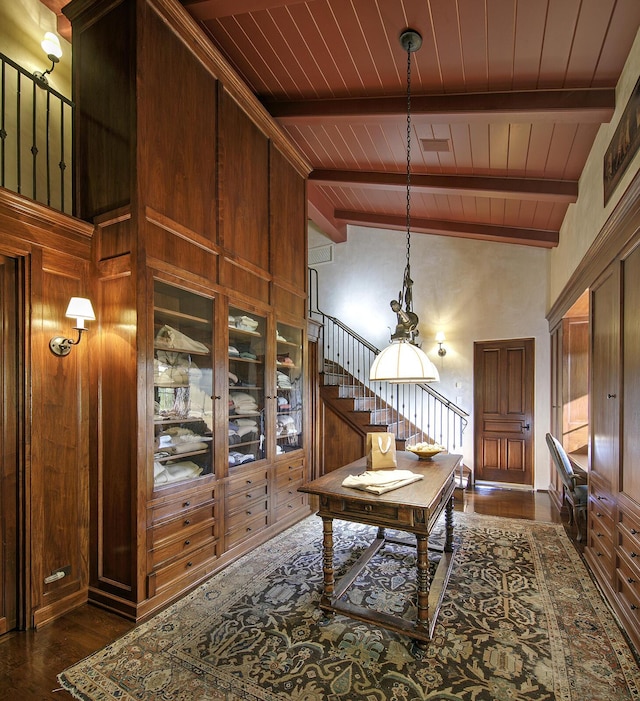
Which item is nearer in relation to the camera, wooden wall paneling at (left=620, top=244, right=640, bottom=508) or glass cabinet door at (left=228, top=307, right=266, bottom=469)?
wooden wall paneling at (left=620, top=244, right=640, bottom=508)

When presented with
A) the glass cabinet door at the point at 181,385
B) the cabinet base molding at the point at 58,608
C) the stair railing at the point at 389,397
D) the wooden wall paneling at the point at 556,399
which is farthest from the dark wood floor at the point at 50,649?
the wooden wall paneling at the point at 556,399

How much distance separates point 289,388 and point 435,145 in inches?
113

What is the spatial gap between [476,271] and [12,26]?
6130mm

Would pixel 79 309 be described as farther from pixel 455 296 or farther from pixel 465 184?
pixel 455 296

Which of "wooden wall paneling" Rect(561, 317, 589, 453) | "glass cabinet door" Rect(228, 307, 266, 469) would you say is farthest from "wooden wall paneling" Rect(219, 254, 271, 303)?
"wooden wall paneling" Rect(561, 317, 589, 453)

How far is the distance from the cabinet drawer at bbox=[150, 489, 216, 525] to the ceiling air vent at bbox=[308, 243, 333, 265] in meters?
5.71

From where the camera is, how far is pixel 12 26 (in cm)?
325

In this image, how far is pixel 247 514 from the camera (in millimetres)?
3516

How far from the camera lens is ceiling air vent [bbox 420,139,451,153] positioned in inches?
155

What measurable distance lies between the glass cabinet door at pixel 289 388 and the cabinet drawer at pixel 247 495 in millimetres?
403

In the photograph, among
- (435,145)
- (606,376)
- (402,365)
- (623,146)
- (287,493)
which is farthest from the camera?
(287,493)

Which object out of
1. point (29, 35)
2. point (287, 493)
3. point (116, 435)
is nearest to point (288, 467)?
point (287, 493)

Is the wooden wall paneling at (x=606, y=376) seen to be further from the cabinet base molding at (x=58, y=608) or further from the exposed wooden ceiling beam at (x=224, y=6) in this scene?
the cabinet base molding at (x=58, y=608)

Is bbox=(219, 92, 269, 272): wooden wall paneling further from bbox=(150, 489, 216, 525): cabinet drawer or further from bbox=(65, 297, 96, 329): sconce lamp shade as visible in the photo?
bbox=(150, 489, 216, 525): cabinet drawer
